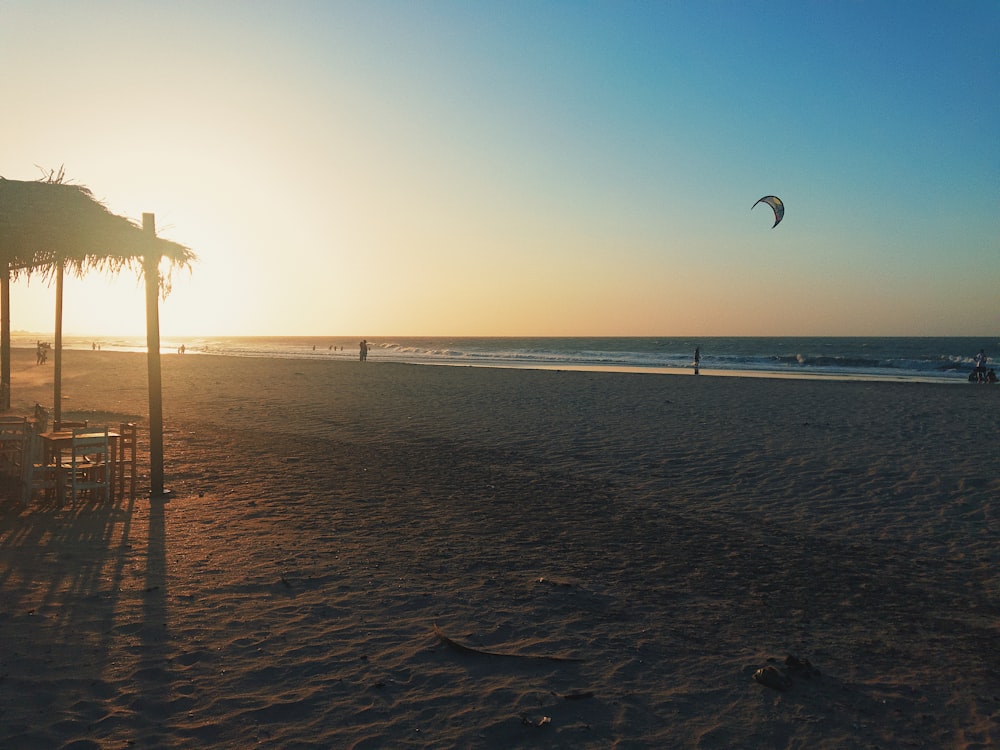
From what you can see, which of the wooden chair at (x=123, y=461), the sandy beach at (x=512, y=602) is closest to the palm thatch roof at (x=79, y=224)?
the wooden chair at (x=123, y=461)

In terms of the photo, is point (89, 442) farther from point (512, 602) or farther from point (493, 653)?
point (493, 653)

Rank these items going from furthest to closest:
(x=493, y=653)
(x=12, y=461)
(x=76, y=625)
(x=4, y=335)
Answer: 1. (x=4, y=335)
2. (x=12, y=461)
3. (x=76, y=625)
4. (x=493, y=653)

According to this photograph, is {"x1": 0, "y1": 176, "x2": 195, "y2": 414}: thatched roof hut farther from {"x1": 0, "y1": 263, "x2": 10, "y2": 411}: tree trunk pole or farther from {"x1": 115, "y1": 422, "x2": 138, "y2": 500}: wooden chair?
{"x1": 0, "y1": 263, "x2": 10, "y2": 411}: tree trunk pole

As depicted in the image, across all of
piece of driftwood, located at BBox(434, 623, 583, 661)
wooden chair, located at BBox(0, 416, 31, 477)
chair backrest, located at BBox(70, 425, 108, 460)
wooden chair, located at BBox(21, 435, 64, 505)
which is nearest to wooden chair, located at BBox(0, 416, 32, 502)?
wooden chair, located at BBox(0, 416, 31, 477)

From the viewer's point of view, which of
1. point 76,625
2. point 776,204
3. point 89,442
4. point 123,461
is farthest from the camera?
point 776,204

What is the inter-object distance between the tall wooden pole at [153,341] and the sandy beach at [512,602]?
1.10 feet

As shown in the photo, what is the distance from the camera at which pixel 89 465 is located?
7.53 m

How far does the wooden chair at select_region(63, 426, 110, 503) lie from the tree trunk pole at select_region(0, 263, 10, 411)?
19.2 ft

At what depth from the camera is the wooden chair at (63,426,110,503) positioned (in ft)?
22.8

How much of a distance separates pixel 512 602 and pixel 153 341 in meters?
5.16

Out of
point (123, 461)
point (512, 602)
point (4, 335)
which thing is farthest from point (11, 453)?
point (512, 602)

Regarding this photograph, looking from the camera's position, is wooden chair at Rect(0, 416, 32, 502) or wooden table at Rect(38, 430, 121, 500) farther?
wooden chair at Rect(0, 416, 32, 502)

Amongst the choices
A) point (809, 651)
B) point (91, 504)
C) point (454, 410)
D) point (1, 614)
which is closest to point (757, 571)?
point (809, 651)

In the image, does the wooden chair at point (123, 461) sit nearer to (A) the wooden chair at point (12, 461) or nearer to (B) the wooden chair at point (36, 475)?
(B) the wooden chair at point (36, 475)
